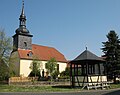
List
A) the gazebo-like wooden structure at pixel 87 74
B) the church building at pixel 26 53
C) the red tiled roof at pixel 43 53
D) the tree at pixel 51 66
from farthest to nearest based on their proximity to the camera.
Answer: the red tiled roof at pixel 43 53
the church building at pixel 26 53
the tree at pixel 51 66
the gazebo-like wooden structure at pixel 87 74

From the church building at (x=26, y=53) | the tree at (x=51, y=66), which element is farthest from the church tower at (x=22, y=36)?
the tree at (x=51, y=66)

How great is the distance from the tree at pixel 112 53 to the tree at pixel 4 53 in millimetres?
17272

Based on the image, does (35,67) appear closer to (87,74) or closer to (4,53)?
(4,53)

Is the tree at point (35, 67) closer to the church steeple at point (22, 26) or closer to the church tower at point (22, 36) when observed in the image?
the church tower at point (22, 36)

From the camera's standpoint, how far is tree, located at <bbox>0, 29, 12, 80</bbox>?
129 ft

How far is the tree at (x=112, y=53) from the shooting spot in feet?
116

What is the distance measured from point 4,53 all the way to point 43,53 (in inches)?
944

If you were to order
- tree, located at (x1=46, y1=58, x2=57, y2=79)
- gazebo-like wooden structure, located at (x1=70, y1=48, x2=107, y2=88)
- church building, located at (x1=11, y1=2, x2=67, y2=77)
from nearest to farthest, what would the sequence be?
gazebo-like wooden structure, located at (x1=70, y1=48, x2=107, y2=88) < tree, located at (x1=46, y1=58, x2=57, y2=79) < church building, located at (x1=11, y1=2, x2=67, y2=77)

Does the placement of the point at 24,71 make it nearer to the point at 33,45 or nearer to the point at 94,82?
the point at 33,45

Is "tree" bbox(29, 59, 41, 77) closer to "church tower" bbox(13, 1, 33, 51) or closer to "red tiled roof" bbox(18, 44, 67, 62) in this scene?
"red tiled roof" bbox(18, 44, 67, 62)

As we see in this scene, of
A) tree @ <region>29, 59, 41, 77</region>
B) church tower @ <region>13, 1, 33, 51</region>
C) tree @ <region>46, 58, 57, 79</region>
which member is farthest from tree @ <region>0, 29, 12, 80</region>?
church tower @ <region>13, 1, 33, 51</region>

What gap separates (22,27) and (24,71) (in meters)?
12.8

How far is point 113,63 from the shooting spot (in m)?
35.7

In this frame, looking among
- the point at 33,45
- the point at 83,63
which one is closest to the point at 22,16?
the point at 33,45
